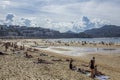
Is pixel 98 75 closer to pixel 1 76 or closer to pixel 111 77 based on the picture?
pixel 111 77

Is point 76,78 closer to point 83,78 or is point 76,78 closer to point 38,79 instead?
point 83,78

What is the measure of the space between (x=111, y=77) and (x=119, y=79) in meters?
1.03

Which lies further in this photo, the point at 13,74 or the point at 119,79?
the point at 119,79

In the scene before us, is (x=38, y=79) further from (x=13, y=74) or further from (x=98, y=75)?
(x=98, y=75)

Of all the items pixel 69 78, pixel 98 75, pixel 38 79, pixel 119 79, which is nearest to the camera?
pixel 38 79

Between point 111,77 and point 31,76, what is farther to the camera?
point 111,77

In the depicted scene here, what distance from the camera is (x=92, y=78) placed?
2039 cm

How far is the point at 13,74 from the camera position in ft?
64.1

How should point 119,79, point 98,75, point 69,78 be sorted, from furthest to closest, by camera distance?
point 98,75
point 119,79
point 69,78

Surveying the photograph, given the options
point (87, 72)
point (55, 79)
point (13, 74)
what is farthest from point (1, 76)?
point (87, 72)

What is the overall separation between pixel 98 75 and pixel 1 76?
8.82 meters

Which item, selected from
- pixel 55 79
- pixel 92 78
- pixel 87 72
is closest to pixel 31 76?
pixel 55 79

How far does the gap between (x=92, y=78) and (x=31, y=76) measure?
5088 millimetres

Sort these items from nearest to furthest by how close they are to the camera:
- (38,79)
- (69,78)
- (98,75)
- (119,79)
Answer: (38,79) → (69,78) → (119,79) → (98,75)
